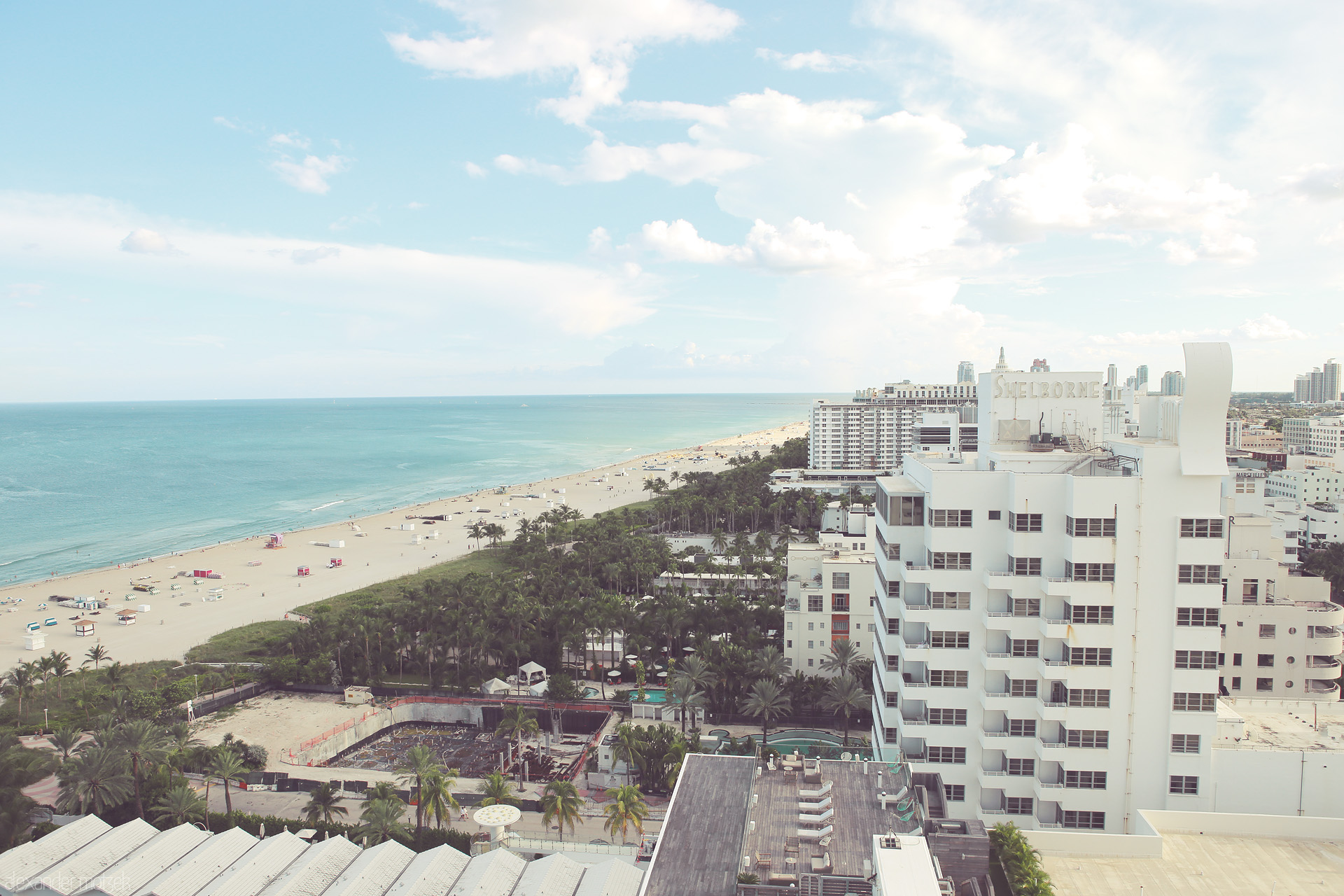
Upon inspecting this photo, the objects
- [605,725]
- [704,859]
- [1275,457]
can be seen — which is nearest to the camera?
[704,859]

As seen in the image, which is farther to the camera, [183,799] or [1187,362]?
[183,799]

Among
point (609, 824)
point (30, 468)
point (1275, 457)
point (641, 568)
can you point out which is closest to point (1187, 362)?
point (609, 824)

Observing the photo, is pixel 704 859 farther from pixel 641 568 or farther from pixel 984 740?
pixel 641 568

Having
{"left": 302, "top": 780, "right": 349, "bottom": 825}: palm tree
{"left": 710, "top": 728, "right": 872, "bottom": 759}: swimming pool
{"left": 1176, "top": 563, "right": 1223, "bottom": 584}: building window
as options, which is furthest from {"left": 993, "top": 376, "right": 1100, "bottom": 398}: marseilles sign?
{"left": 302, "top": 780, "right": 349, "bottom": 825}: palm tree

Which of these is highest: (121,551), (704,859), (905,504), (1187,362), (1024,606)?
(1187,362)

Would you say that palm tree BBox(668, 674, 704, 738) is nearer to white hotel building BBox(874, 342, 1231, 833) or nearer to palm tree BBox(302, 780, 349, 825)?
white hotel building BBox(874, 342, 1231, 833)

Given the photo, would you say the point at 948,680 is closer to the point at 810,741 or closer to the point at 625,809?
the point at 625,809
